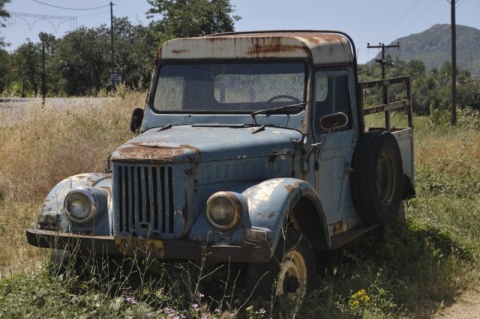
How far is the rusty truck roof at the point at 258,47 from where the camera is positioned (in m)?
6.30

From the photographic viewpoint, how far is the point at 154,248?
5.23 m

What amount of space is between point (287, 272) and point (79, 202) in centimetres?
152

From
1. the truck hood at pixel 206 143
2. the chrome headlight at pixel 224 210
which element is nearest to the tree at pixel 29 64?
the truck hood at pixel 206 143

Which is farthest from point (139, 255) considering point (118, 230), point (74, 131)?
point (74, 131)

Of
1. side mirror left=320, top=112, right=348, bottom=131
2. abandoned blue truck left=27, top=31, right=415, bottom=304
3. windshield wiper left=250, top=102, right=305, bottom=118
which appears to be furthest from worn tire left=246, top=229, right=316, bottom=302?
windshield wiper left=250, top=102, right=305, bottom=118

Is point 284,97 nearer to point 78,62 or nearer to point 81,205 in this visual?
point 81,205

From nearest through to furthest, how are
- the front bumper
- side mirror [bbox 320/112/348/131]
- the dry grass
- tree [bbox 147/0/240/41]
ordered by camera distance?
the front bumper < side mirror [bbox 320/112/348/131] < the dry grass < tree [bbox 147/0/240/41]

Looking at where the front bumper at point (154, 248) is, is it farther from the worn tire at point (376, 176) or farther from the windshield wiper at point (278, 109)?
the worn tire at point (376, 176)

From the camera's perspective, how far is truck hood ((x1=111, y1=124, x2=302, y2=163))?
5.29 m

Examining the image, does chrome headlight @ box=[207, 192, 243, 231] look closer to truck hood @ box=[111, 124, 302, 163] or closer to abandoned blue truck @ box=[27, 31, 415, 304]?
abandoned blue truck @ box=[27, 31, 415, 304]

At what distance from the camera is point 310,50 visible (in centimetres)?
629

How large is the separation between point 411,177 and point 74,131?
5.89 m

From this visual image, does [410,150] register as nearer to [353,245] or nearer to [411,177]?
[411,177]

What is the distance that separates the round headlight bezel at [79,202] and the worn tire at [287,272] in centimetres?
117
